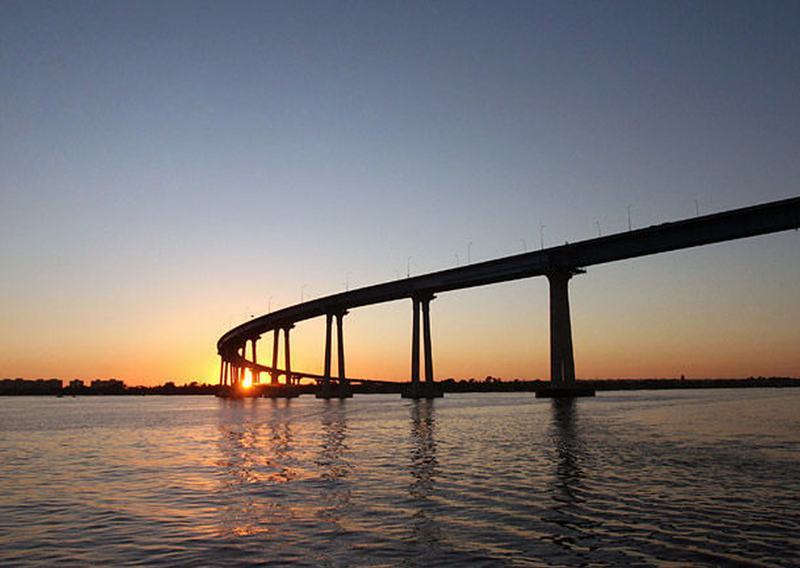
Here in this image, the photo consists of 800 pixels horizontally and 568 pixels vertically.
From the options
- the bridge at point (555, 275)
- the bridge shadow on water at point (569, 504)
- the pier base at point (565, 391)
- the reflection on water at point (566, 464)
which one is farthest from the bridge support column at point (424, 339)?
the bridge shadow on water at point (569, 504)

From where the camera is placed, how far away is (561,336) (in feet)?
391

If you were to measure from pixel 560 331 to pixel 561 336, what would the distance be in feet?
2.72

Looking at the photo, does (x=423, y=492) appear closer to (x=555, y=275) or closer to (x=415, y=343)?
(x=555, y=275)

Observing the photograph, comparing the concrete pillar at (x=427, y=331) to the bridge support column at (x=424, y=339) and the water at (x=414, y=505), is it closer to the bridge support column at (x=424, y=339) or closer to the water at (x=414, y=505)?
the bridge support column at (x=424, y=339)

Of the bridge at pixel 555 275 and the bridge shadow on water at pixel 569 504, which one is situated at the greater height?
the bridge at pixel 555 275

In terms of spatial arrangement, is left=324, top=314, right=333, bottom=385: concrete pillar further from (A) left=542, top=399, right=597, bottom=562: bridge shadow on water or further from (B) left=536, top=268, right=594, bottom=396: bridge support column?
(A) left=542, top=399, right=597, bottom=562: bridge shadow on water

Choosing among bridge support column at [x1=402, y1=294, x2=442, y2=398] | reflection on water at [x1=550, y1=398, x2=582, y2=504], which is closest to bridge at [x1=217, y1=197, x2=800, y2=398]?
bridge support column at [x1=402, y1=294, x2=442, y2=398]

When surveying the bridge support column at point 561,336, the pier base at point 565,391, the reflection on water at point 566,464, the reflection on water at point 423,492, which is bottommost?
the reflection on water at point 566,464

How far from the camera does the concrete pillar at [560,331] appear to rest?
11600 cm

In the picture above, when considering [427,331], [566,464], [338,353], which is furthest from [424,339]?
[566,464]

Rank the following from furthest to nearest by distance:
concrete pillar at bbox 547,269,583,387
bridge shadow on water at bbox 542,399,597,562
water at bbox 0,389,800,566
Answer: concrete pillar at bbox 547,269,583,387 → bridge shadow on water at bbox 542,399,597,562 → water at bbox 0,389,800,566

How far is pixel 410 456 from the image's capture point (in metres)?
34.5

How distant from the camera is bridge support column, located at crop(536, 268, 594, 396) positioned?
11606 cm

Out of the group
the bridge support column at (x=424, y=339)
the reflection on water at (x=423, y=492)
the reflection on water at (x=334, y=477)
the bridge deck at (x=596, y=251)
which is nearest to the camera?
the reflection on water at (x=423, y=492)
